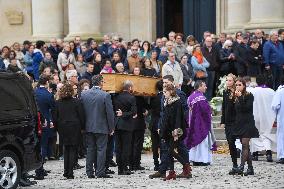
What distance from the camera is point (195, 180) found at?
17734 mm

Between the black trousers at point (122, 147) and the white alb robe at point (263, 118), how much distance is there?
322 cm

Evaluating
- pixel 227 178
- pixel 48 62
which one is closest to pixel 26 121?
pixel 227 178

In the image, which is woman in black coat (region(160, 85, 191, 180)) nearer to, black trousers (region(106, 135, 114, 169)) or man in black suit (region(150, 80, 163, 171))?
man in black suit (region(150, 80, 163, 171))

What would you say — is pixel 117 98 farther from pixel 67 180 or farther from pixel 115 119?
pixel 67 180

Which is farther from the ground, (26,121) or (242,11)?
(242,11)

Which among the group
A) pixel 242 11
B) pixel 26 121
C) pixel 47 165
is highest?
pixel 242 11

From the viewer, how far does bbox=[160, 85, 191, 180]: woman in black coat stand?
17.6m

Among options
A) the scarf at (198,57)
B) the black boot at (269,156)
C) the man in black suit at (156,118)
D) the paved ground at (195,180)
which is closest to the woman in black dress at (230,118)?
the paved ground at (195,180)

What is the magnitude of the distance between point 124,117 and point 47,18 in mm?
12893

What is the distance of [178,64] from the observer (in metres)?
23.9

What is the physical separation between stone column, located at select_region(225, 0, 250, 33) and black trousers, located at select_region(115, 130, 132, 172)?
10.3m

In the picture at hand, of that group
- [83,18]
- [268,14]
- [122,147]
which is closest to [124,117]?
[122,147]

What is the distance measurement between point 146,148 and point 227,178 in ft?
17.6

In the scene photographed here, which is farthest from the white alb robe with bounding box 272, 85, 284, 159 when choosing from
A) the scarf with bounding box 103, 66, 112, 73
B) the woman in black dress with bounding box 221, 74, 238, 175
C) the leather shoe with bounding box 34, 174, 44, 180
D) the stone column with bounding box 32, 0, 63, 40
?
the stone column with bounding box 32, 0, 63, 40
